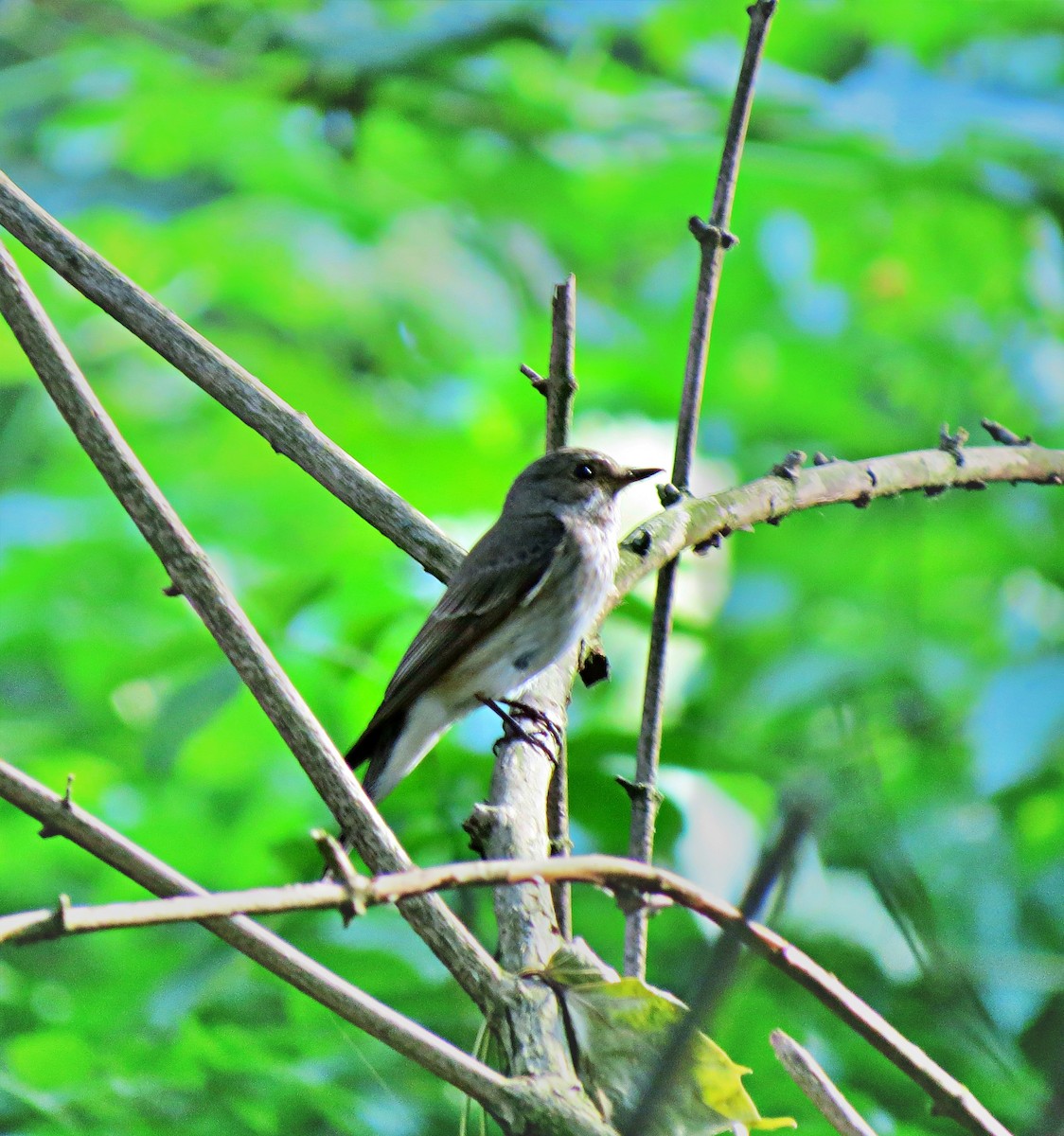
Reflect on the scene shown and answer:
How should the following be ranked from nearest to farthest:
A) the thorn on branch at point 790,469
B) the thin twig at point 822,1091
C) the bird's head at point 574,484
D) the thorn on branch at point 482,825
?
the thin twig at point 822,1091, the thorn on branch at point 482,825, the thorn on branch at point 790,469, the bird's head at point 574,484

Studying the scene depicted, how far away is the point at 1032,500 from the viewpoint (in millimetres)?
4953

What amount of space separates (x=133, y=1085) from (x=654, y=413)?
11.5ft

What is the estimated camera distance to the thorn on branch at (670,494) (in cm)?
262

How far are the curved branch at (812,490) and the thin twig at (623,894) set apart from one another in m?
1.45

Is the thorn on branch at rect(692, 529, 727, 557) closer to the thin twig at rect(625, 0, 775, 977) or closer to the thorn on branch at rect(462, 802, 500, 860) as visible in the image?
the thin twig at rect(625, 0, 775, 977)

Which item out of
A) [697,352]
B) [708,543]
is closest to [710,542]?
[708,543]

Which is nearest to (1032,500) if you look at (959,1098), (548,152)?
(548,152)

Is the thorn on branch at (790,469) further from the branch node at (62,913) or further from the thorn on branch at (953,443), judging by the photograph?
the branch node at (62,913)

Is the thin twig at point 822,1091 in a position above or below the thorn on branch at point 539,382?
below

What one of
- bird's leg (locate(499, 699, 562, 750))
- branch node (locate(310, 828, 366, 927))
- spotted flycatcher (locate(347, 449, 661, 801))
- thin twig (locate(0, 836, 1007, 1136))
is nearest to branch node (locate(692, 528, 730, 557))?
spotted flycatcher (locate(347, 449, 661, 801))

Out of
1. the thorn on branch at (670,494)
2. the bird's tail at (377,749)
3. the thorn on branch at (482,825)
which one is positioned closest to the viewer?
the thorn on branch at (482,825)

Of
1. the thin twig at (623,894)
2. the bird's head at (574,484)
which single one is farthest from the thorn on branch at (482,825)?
the bird's head at (574,484)

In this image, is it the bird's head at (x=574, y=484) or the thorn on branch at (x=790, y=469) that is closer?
the thorn on branch at (x=790, y=469)

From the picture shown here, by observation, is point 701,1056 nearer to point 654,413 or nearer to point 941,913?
point 941,913
